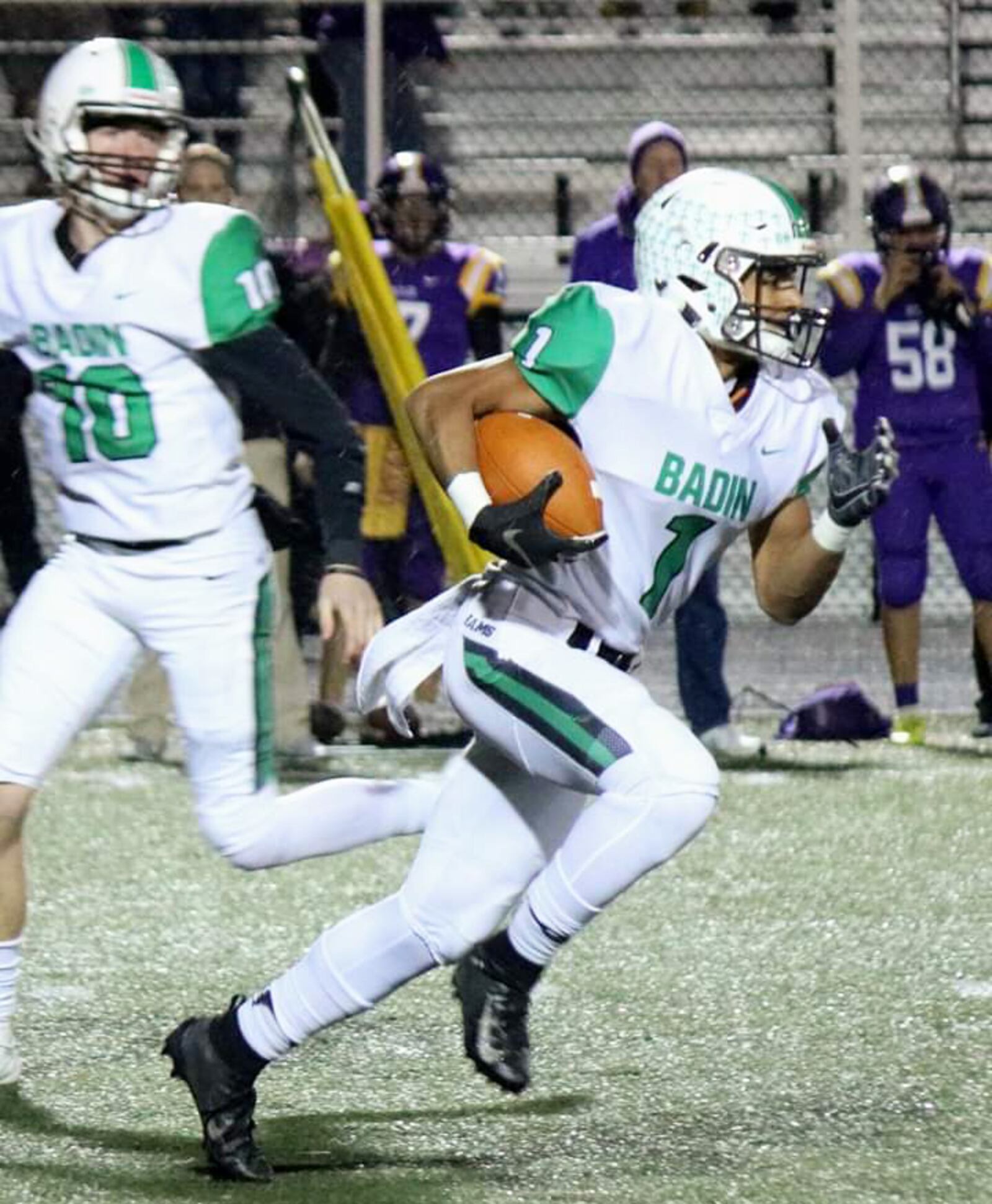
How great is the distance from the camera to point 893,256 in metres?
7.21

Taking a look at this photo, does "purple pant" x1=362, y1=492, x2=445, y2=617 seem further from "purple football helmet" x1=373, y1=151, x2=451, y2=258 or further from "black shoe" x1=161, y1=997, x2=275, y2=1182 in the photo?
"black shoe" x1=161, y1=997, x2=275, y2=1182

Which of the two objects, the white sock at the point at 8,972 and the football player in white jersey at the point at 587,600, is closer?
the football player in white jersey at the point at 587,600

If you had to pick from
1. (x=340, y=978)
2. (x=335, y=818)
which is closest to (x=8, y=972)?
(x=335, y=818)

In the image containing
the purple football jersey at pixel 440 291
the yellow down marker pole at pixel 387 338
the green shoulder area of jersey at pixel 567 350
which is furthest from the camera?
the purple football jersey at pixel 440 291

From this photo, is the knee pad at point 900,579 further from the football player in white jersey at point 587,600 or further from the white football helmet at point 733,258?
the white football helmet at point 733,258

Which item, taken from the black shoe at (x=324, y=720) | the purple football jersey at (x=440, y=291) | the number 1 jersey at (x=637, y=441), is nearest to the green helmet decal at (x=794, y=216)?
the number 1 jersey at (x=637, y=441)

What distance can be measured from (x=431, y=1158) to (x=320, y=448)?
3.43 feet

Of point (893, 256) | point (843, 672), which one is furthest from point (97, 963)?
point (843, 672)

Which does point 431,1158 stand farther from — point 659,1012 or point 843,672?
point 843,672

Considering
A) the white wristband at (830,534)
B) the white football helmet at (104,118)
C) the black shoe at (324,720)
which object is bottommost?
the black shoe at (324,720)

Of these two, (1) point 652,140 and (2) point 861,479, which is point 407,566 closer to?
(1) point 652,140

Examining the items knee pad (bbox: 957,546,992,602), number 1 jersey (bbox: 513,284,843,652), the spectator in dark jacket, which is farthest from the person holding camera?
number 1 jersey (bbox: 513,284,843,652)

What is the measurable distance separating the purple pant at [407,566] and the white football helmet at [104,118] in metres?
3.70

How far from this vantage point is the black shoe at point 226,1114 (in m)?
3.28
